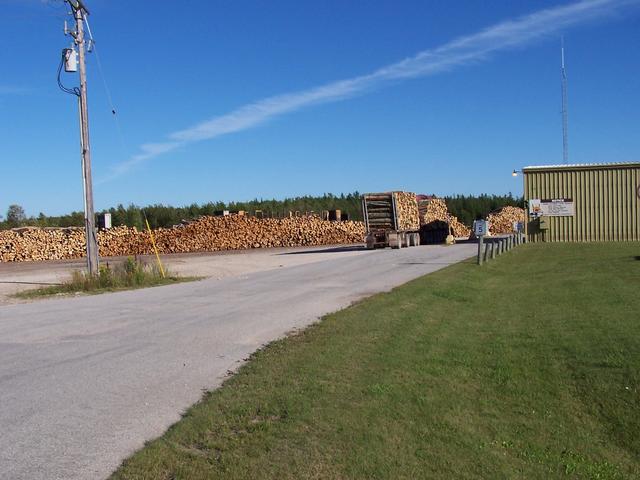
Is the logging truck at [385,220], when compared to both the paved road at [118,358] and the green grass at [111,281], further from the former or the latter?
the paved road at [118,358]

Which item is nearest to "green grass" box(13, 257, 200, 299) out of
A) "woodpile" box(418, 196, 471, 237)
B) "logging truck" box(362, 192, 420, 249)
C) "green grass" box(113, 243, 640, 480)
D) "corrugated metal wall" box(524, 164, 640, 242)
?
"green grass" box(113, 243, 640, 480)

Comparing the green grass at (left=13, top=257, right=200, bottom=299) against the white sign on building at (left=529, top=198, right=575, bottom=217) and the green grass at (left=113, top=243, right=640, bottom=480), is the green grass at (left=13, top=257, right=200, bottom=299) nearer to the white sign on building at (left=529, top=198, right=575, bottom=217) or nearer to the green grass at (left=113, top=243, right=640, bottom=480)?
the green grass at (left=113, top=243, right=640, bottom=480)

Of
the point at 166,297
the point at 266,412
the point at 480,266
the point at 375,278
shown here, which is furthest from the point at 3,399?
the point at 480,266

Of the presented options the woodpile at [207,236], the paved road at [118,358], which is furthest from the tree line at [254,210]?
the paved road at [118,358]

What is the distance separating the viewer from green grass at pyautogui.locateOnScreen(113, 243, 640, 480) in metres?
5.08

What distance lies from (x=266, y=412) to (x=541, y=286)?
1165 cm

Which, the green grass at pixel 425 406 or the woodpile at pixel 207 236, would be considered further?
the woodpile at pixel 207 236

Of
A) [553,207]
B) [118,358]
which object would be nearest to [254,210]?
[553,207]

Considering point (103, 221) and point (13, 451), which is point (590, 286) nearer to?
point (13, 451)

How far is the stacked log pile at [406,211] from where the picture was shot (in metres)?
40.6

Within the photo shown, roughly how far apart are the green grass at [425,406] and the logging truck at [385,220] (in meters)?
27.7

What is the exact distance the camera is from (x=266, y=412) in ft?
20.6

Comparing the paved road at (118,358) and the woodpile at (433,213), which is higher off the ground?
the woodpile at (433,213)

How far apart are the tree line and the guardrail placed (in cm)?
2291
